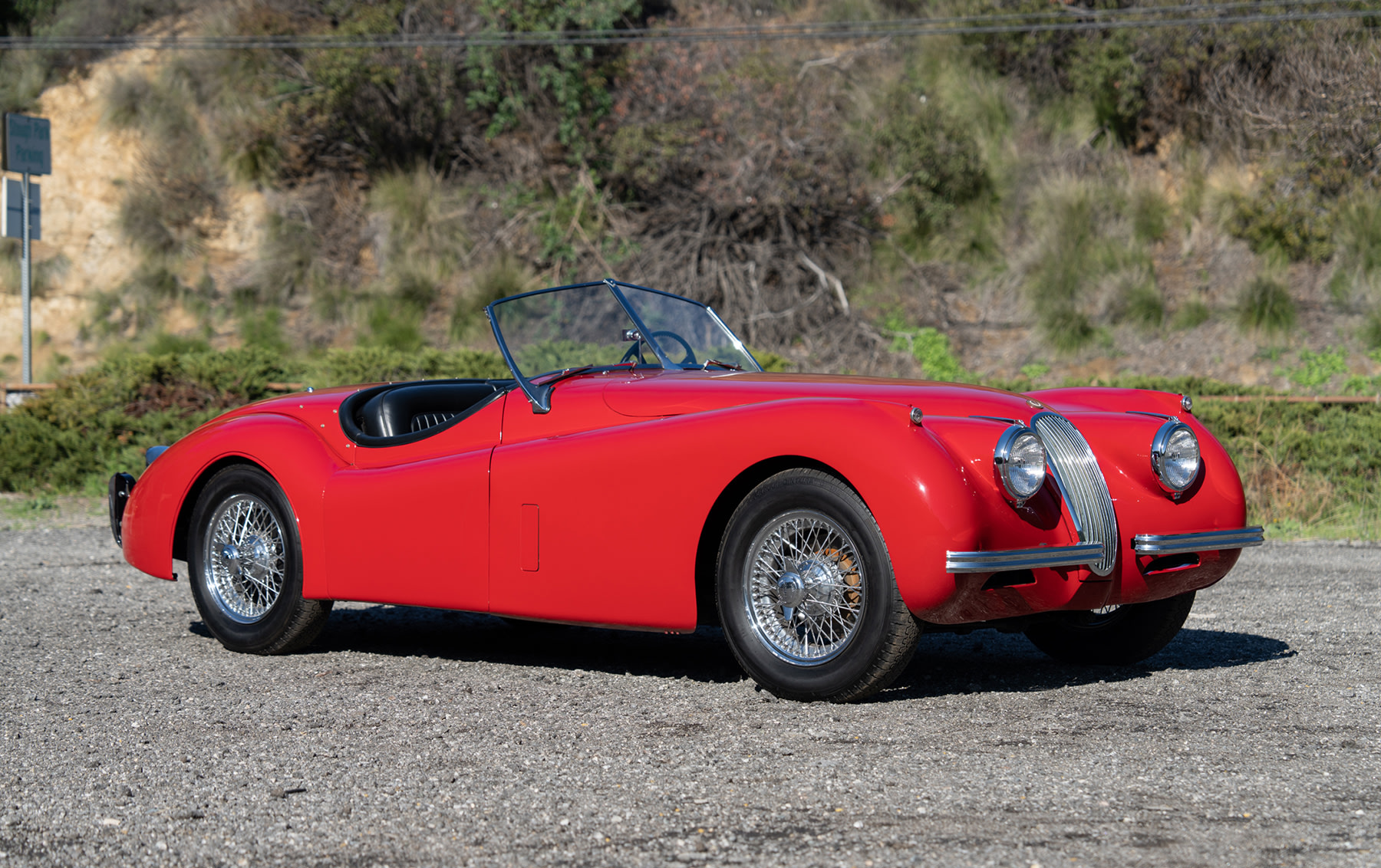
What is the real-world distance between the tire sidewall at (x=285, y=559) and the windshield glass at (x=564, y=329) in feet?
3.77

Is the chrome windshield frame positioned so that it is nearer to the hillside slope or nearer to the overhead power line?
the hillside slope

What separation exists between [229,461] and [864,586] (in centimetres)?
304

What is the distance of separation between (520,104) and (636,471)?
17.4 metres

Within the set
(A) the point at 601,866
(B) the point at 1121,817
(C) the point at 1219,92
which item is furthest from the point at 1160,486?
(C) the point at 1219,92

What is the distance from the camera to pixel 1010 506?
4.02m

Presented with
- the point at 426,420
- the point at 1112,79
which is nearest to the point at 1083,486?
the point at 426,420

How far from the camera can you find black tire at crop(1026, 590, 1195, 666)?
4.88 metres

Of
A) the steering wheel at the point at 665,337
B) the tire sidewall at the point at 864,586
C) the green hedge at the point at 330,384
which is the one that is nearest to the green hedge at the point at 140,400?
the green hedge at the point at 330,384

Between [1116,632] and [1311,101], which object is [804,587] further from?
[1311,101]

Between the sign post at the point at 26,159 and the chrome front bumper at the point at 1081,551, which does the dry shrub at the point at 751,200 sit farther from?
the chrome front bumper at the point at 1081,551

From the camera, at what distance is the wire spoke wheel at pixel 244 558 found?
5.46 metres

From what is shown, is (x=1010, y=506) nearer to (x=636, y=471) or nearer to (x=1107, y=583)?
(x=1107, y=583)

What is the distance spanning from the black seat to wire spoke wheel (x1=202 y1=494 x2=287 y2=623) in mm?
563

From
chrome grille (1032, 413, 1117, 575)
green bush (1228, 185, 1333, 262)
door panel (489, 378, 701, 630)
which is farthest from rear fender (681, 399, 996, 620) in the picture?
green bush (1228, 185, 1333, 262)
